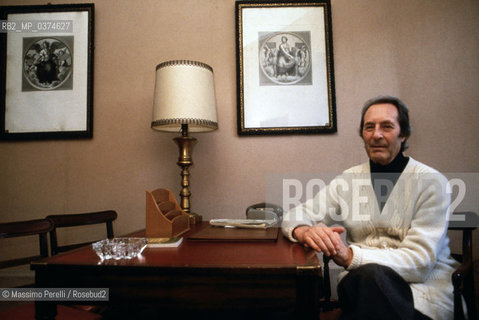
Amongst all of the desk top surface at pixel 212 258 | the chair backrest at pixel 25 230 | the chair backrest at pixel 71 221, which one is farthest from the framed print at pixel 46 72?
the desk top surface at pixel 212 258

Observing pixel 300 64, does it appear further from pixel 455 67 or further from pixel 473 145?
pixel 473 145

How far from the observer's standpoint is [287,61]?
2.05m

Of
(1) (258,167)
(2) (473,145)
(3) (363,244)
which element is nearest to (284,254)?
(3) (363,244)

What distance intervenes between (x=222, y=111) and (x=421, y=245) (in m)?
1.43

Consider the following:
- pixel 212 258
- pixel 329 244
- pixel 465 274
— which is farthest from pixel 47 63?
pixel 465 274

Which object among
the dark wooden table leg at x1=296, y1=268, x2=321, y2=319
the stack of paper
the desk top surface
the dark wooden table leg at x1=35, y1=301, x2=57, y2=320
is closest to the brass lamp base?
the stack of paper

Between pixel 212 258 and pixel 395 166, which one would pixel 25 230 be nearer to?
pixel 212 258

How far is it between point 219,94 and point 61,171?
4.11 feet

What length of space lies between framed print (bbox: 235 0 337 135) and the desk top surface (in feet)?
3.63

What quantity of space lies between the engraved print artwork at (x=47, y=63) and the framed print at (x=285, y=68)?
48.4 inches

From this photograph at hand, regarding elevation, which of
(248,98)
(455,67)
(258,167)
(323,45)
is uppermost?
(323,45)

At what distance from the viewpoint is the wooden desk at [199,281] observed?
0.81 m

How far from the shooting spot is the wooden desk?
32.1 inches

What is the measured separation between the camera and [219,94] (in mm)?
2074
